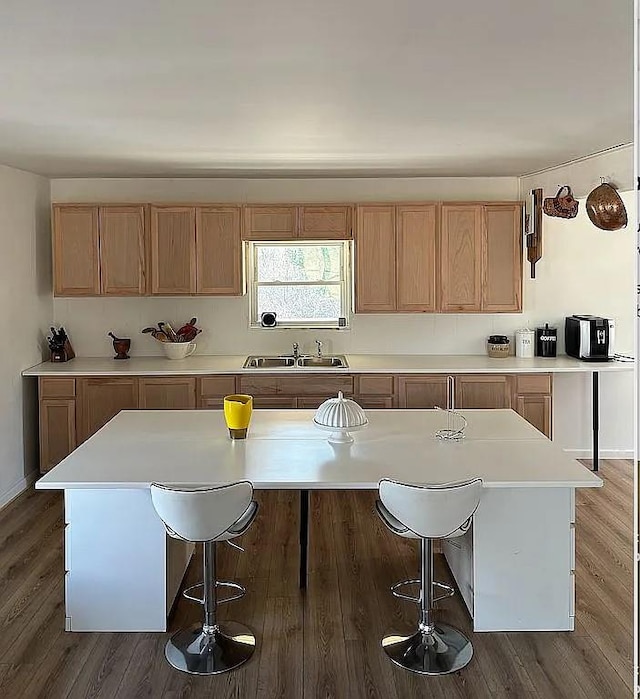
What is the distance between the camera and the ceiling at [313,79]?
7.34ft

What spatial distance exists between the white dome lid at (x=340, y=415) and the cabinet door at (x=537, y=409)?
2261 millimetres

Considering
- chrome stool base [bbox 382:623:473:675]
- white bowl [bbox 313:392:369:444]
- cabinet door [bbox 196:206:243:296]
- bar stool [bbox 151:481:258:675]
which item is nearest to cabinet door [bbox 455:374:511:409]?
cabinet door [bbox 196:206:243:296]

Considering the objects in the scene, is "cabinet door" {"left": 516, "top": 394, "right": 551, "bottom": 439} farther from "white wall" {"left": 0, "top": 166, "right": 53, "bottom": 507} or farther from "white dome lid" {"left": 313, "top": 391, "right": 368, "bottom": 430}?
"white wall" {"left": 0, "top": 166, "right": 53, "bottom": 507}

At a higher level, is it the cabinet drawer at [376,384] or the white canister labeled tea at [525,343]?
the white canister labeled tea at [525,343]

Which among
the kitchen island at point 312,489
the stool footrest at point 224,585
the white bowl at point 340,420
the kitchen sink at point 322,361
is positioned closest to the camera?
the kitchen island at point 312,489

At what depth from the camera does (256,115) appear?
3.68 m

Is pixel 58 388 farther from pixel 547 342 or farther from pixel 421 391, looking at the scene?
pixel 547 342

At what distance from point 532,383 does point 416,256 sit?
1.29 metres

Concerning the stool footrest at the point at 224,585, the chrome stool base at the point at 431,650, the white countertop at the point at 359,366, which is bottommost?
the chrome stool base at the point at 431,650

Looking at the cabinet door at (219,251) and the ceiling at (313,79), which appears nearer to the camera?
the ceiling at (313,79)

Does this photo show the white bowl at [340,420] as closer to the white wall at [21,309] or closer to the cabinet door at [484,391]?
the cabinet door at [484,391]

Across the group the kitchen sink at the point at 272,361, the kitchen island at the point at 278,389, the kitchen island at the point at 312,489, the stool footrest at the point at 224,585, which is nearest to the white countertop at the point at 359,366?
the kitchen island at the point at 278,389

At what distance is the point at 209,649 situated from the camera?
3.10 meters

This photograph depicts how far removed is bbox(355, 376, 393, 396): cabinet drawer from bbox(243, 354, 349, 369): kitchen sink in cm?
30
